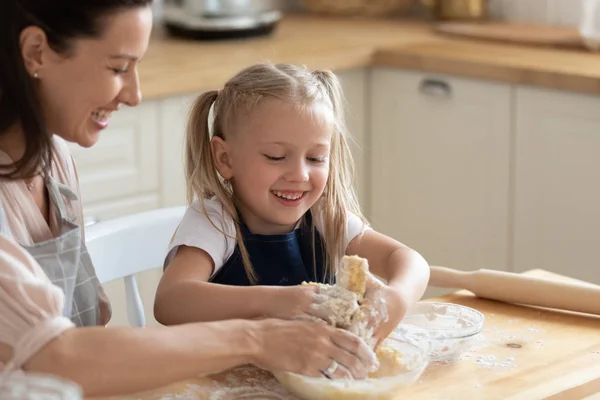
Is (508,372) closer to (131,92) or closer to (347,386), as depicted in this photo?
(347,386)

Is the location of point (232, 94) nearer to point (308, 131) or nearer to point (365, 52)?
point (308, 131)

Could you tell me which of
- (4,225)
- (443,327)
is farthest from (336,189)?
(4,225)

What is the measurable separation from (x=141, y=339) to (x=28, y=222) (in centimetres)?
29

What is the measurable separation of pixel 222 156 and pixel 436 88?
4.59 feet

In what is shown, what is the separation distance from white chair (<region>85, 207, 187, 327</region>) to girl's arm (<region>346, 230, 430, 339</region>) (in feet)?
1.14

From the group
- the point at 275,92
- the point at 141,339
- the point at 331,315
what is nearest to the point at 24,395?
the point at 141,339

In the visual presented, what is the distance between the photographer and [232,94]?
61.6 inches

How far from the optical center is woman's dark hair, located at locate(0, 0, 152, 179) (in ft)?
4.07

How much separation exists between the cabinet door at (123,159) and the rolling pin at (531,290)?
47.6 inches

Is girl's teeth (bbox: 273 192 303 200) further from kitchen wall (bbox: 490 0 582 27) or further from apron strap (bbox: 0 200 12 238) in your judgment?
kitchen wall (bbox: 490 0 582 27)

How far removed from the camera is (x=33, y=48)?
1.26 m

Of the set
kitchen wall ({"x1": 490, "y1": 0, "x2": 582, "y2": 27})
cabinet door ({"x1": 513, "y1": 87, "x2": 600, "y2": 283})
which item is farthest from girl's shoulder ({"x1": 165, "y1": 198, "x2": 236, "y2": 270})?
kitchen wall ({"x1": 490, "y1": 0, "x2": 582, "y2": 27})

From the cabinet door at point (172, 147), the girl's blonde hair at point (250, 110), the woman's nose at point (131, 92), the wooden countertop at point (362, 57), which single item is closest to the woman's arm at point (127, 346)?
the woman's nose at point (131, 92)

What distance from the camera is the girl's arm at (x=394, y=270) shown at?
1.39m
